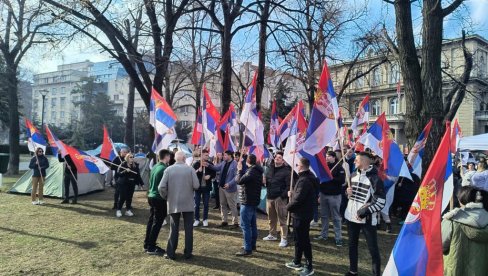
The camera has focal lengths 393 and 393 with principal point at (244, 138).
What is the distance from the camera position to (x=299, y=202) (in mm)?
6242

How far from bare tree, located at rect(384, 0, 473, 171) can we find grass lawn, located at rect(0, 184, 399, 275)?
268cm

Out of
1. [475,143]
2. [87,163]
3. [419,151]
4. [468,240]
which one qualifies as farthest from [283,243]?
[475,143]

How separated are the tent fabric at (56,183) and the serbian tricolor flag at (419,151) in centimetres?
1111

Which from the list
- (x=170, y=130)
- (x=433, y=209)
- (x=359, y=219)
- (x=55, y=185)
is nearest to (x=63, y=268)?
(x=170, y=130)

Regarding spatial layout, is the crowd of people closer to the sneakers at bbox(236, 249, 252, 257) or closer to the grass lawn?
the sneakers at bbox(236, 249, 252, 257)

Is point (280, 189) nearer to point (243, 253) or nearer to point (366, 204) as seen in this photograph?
point (243, 253)

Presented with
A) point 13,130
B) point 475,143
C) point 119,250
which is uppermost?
point 13,130

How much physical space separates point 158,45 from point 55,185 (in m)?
6.07

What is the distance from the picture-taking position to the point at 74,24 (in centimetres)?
1223

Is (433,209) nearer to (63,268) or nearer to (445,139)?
(445,139)

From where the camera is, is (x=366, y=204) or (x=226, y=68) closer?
(x=366, y=204)

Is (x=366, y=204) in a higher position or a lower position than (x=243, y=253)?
higher

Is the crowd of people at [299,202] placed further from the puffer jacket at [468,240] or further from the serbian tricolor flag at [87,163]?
the serbian tricolor flag at [87,163]

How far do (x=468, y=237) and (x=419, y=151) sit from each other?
4.75 m
